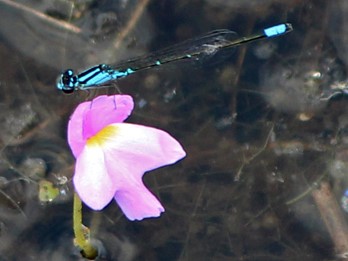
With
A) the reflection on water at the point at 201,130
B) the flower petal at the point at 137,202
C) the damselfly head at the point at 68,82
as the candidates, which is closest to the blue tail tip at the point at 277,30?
the reflection on water at the point at 201,130

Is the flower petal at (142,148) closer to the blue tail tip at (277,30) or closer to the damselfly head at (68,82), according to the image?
the damselfly head at (68,82)

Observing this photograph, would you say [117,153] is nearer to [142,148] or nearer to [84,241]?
[142,148]

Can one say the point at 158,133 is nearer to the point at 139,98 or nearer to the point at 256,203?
the point at 139,98

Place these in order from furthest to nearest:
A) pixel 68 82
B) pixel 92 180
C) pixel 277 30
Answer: pixel 277 30 → pixel 68 82 → pixel 92 180

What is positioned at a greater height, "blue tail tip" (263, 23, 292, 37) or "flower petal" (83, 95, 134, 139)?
"blue tail tip" (263, 23, 292, 37)

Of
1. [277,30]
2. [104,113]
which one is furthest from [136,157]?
[277,30]

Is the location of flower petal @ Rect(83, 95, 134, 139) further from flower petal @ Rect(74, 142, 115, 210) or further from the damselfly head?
the damselfly head

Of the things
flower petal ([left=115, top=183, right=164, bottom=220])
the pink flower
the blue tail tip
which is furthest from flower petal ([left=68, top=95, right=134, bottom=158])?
the blue tail tip

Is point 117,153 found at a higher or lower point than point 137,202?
higher
